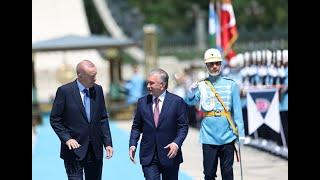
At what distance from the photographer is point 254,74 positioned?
18766 millimetres

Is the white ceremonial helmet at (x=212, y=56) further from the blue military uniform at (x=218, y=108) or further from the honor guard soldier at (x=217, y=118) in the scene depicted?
the blue military uniform at (x=218, y=108)

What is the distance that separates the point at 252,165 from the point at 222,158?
508cm

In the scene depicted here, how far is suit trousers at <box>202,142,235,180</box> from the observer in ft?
33.9

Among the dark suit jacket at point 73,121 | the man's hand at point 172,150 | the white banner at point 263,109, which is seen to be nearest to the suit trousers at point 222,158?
the man's hand at point 172,150

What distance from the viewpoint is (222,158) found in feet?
34.1

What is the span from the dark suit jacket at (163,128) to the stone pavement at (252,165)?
3.55 meters

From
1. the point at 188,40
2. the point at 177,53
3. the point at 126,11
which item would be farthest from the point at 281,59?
the point at 126,11

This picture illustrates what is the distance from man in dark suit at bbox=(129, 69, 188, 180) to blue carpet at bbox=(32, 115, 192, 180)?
13.2 feet

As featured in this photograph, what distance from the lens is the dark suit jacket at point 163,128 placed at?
32.4ft

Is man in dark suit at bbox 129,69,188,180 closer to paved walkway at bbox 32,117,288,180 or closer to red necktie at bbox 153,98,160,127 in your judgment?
red necktie at bbox 153,98,160,127

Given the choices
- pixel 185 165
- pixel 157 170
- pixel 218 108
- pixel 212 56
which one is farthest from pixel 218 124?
pixel 185 165

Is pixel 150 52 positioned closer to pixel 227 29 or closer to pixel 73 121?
pixel 227 29

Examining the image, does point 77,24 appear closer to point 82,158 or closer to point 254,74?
point 254,74

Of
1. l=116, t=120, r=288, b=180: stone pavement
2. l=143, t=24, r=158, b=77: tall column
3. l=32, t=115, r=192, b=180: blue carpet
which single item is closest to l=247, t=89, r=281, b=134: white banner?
l=116, t=120, r=288, b=180: stone pavement
